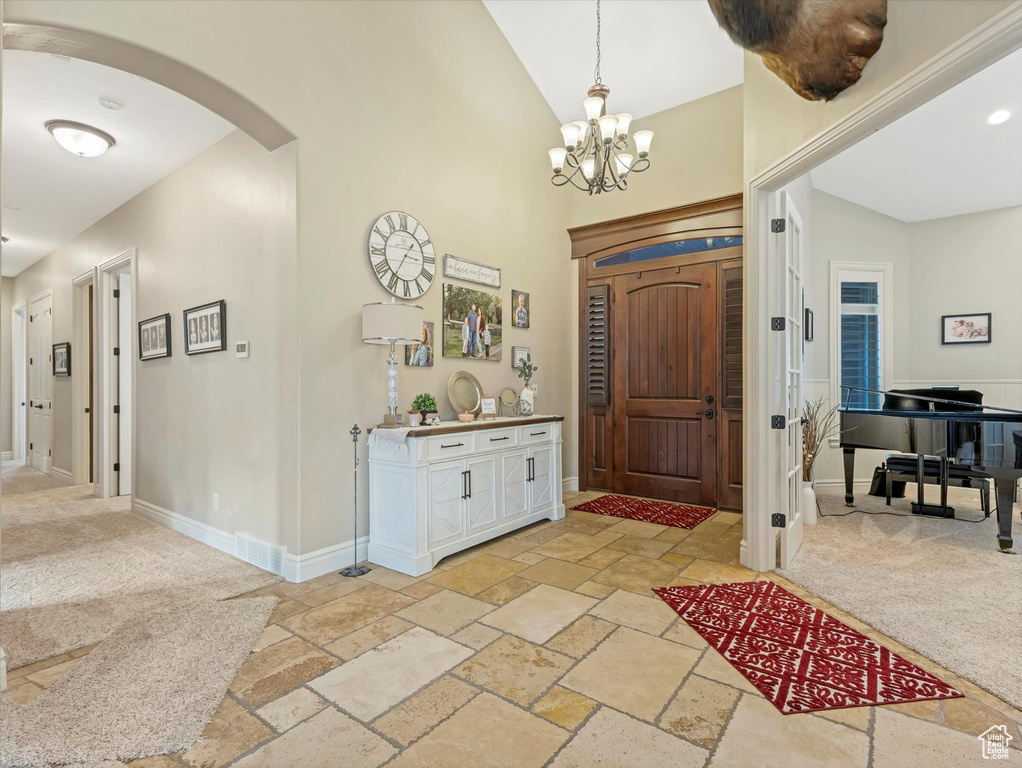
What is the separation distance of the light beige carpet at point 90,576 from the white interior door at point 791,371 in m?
3.23

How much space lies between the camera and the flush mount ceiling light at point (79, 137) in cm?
377

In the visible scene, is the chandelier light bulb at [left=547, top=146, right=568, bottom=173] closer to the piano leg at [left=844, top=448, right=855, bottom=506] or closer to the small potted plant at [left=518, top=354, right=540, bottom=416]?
the small potted plant at [left=518, top=354, right=540, bottom=416]

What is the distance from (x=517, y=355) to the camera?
4.92 metres

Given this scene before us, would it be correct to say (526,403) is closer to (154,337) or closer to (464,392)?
(464,392)

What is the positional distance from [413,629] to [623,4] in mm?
4729

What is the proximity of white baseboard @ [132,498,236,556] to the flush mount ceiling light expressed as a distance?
284 cm

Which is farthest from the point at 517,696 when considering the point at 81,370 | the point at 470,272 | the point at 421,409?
the point at 81,370

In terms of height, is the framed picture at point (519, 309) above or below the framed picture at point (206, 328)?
above

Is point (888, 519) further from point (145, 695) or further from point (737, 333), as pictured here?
point (145, 695)

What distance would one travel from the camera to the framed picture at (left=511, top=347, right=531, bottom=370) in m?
4.87

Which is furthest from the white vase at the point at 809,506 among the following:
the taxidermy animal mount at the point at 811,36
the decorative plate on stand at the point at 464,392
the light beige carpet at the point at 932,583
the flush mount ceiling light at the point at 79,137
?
the flush mount ceiling light at the point at 79,137

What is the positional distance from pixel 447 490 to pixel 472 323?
Result: 61.2 inches

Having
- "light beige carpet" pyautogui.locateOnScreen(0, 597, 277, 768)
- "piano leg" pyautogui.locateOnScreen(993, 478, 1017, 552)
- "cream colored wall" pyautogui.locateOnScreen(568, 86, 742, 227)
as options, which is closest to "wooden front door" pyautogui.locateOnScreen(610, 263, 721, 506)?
"cream colored wall" pyautogui.locateOnScreen(568, 86, 742, 227)

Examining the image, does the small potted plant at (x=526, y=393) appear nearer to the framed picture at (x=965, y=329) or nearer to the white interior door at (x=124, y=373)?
the white interior door at (x=124, y=373)
